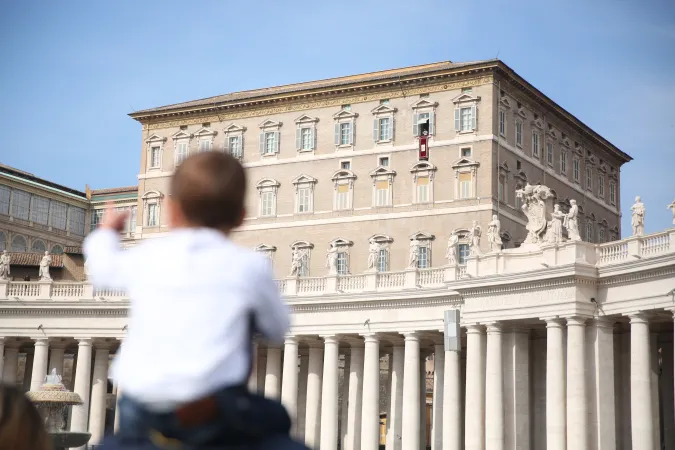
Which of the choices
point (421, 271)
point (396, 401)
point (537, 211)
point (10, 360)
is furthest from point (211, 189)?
point (10, 360)

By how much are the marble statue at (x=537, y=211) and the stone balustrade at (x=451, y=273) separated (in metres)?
0.93

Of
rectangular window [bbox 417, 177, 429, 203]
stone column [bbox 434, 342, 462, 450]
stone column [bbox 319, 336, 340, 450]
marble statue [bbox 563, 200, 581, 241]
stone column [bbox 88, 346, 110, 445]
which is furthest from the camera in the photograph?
rectangular window [bbox 417, 177, 429, 203]

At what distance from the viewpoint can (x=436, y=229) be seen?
85.6 meters

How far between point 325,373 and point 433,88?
3127 cm

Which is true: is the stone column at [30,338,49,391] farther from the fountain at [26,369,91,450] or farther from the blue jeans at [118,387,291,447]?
the blue jeans at [118,387,291,447]

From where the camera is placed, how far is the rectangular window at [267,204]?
94812mm

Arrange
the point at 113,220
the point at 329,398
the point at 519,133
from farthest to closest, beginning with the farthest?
1. the point at 519,133
2. the point at 329,398
3. the point at 113,220

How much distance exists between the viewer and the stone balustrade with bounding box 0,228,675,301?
5247 centimetres

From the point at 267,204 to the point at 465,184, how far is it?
19.0 meters

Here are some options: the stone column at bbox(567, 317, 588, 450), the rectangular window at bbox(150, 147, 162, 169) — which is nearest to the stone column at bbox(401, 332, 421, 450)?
the stone column at bbox(567, 317, 588, 450)

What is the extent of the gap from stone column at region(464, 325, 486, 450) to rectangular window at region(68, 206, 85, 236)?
271 feet

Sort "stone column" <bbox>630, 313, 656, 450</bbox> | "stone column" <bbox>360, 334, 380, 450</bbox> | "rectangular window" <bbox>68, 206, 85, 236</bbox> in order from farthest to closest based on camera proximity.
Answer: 1. "rectangular window" <bbox>68, 206, 85, 236</bbox>
2. "stone column" <bbox>360, 334, 380, 450</bbox>
3. "stone column" <bbox>630, 313, 656, 450</bbox>

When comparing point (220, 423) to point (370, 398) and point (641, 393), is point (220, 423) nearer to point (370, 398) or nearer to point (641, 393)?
point (641, 393)

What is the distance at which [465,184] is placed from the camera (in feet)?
280
